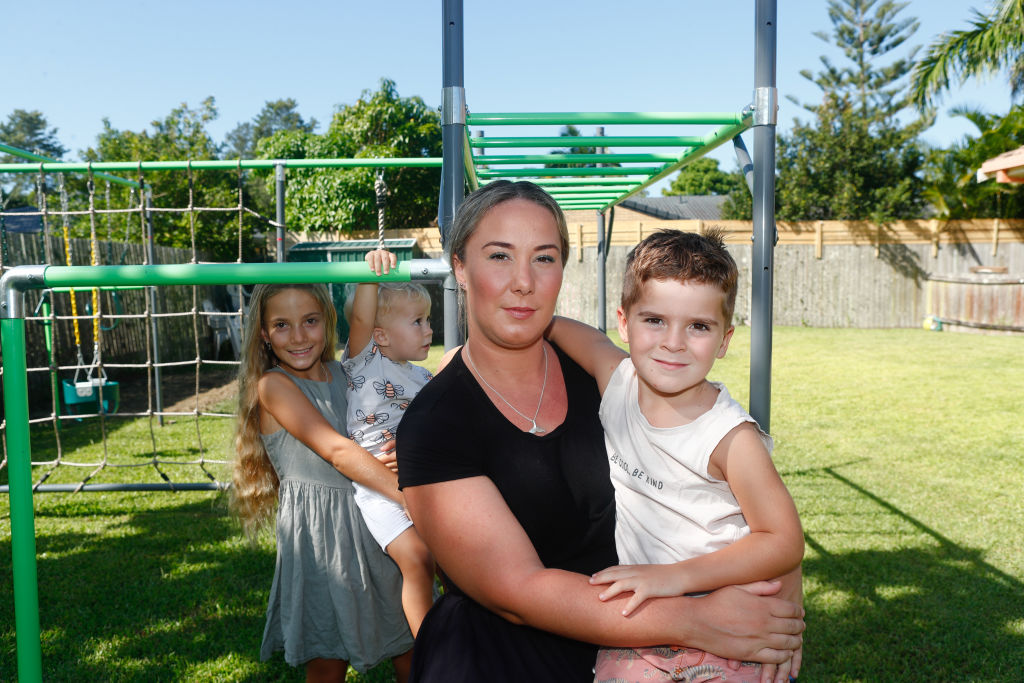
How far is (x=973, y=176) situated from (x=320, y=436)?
1797 centimetres

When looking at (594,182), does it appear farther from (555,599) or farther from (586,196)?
(555,599)

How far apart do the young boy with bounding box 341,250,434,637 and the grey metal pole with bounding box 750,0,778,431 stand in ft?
3.28

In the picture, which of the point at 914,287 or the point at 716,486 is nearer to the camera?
the point at 716,486

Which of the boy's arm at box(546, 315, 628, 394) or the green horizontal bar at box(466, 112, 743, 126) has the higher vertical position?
the green horizontal bar at box(466, 112, 743, 126)

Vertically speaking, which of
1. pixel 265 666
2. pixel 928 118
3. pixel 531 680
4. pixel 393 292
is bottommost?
pixel 265 666

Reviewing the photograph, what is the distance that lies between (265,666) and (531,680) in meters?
1.90

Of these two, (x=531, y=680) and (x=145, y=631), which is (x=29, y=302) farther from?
(x=531, y=680)

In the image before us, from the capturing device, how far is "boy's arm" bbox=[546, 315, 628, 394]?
1592mm

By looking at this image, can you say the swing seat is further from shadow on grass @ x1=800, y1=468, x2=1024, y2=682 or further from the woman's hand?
the woman's hand

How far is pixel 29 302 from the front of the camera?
8258 millimetres

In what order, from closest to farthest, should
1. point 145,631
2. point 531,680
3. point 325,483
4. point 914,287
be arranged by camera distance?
point 531,680 < point 325,483 < point 145,631 < point 914,287

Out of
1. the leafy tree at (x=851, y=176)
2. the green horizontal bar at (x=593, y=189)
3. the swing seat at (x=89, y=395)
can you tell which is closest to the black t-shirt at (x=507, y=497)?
the green horizontal bar at (x=593, y=189)

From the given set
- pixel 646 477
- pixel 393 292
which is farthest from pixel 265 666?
pixel 646 477

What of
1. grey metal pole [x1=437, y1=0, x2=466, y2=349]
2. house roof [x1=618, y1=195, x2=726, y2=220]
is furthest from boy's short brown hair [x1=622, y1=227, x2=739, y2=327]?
house roof [x1=618, y1=195, x2=726, y2=220]
